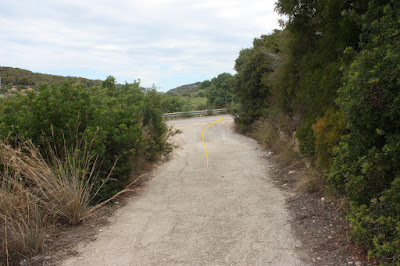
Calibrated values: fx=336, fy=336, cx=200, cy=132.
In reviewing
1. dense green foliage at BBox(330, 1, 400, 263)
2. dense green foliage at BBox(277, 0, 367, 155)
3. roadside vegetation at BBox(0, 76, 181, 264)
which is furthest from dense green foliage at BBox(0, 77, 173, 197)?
dense green foliage at BBox(330, 1, 400, 263)

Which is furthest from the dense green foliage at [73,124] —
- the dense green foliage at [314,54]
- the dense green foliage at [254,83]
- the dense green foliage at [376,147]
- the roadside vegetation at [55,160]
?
the dense green foliage at [254,83]

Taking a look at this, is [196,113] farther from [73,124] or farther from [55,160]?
[55,160]

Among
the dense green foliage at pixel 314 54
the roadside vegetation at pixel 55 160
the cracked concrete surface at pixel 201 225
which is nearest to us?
the cracked concrete surface at pixel 201 225

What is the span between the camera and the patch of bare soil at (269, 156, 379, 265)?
388 centimetres

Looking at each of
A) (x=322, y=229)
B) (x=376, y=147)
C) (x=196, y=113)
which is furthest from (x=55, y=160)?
(x=196, y=113)

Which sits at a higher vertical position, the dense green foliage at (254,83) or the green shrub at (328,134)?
the dense green foliage at (254,83)

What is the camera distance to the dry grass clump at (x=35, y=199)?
168 inches

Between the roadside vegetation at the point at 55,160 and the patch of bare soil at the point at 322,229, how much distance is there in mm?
3122

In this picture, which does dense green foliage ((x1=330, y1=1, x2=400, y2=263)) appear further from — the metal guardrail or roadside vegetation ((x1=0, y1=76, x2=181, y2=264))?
the metal guardrail

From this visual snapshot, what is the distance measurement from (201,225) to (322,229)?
178cm

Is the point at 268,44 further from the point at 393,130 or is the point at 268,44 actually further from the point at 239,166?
the point at 393,130

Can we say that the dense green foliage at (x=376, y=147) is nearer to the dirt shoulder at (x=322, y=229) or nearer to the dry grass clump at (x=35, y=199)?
the dirt shoulder at (x=322, y=229)

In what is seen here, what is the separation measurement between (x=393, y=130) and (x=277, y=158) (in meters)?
6.39

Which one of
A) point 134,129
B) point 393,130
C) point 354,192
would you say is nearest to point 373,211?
point 354,192
